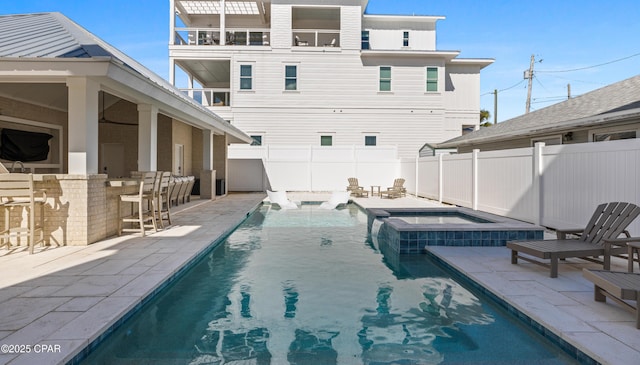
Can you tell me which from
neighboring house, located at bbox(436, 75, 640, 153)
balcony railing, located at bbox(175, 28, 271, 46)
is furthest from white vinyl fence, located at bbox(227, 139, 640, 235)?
balcony railing, located at bbox(175, 28, 271, 46)

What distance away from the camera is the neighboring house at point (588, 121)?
9.05m

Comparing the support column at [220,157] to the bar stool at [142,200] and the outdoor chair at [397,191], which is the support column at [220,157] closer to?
the outdoor chair at [397,191]

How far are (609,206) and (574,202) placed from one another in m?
2.20

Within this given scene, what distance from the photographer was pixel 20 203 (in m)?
5.66

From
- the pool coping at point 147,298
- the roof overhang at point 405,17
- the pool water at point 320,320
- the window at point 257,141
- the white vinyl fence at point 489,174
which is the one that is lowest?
the pool water at point 320,320

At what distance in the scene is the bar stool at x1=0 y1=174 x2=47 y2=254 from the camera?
5.53 m

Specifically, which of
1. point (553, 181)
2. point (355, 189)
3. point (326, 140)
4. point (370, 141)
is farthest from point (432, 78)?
point (553, 181)

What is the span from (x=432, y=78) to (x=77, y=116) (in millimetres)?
18738

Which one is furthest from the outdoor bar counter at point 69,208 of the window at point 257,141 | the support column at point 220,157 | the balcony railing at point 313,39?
the balcony railing at point 313,39

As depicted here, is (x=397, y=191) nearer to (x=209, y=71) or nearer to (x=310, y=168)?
(x=310, y=168)

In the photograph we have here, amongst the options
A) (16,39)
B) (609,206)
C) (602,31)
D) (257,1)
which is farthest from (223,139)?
(602,31)

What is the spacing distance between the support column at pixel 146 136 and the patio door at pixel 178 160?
14.9ft

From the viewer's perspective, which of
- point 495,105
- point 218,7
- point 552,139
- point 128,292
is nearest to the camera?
point 128,292

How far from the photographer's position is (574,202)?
6.98 m
